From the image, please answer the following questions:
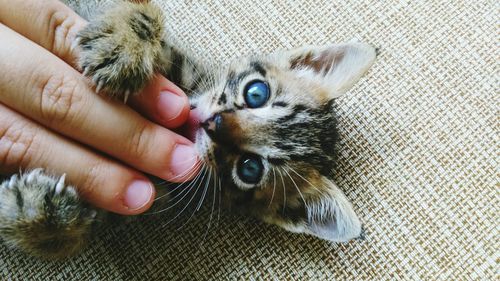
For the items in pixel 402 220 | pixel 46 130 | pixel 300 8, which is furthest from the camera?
pixel 300 8

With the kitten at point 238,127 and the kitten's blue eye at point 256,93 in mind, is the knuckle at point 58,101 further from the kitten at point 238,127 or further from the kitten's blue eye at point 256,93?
the kitten's blue eye at point 256,93

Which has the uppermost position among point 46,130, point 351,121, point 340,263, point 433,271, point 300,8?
point 46,130

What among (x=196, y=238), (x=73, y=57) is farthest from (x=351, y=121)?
(x=73, y=57)

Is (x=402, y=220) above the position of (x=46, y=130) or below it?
below

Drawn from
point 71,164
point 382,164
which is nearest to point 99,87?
point 71,164

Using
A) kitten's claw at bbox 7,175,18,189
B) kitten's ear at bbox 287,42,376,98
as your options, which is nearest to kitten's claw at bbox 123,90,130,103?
kitten's claw at bbox 7,175,18,189

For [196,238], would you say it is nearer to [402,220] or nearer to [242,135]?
[242,135]
